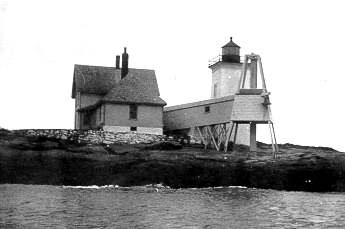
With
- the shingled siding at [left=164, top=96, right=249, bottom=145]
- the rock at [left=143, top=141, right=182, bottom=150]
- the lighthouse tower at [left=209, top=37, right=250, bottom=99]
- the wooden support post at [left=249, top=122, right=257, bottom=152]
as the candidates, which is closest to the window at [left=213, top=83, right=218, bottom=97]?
the lighthouse tower at [left=209, top=37, right=250, bottom=99]

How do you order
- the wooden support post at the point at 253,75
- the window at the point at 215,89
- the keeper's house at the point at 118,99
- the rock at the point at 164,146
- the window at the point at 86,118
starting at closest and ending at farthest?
the rock at the point at 164,146 < the wooden support post at the point at 253,75 < the keeper's house at the point at 118,99 < the window at the point at 86,118 < the window at the point at 215,89

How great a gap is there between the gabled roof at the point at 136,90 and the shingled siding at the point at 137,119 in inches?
17.2

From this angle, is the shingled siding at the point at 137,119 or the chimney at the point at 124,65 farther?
the chimney at the point at 124,65

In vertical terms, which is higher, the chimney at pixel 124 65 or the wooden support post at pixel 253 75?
the chimney at pixel 124 65

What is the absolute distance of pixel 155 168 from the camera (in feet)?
137

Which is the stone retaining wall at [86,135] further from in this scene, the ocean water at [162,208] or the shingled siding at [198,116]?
the ocean water at [162,208]

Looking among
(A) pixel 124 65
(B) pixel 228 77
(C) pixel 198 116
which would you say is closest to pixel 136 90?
(A) pixel 124 65

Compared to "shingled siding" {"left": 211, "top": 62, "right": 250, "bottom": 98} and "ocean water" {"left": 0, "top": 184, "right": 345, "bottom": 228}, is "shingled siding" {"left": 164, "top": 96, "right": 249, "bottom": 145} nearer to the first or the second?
"shingled siding" {"left": 211, "top": 62, "right": 250, "bottom": 98}

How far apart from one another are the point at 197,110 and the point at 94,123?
7898 millimetres

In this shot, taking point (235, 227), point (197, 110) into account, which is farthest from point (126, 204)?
point (197, 110)

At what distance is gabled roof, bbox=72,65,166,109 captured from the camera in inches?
1982

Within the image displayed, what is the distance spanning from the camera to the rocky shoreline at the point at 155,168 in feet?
136

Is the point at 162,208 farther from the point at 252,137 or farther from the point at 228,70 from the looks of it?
the point at 228,70

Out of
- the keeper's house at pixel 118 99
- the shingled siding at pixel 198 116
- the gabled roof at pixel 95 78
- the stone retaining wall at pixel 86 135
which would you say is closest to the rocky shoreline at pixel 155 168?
the stone retaining wall at pixel 86 135
